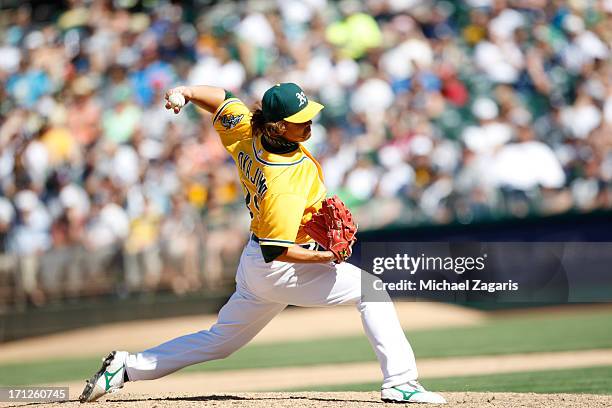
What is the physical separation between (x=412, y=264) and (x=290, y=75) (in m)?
6.15

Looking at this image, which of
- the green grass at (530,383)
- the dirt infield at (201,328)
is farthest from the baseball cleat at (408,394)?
Answer: the dirt infield at (201,328)

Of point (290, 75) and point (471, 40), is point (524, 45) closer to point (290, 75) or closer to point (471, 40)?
point (471, 40)

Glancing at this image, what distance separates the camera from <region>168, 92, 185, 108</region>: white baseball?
582cm

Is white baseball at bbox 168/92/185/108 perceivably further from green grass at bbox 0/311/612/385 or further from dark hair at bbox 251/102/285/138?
green grass at bbox 0/311/612/385

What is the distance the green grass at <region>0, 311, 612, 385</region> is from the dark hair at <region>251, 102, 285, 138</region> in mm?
4371

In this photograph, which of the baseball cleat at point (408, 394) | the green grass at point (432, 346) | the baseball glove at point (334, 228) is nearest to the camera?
the baseball glove at point (334, 228)

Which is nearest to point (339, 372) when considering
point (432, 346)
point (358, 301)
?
point (432, 346)

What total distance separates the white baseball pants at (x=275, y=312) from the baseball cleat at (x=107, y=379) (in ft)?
0.20

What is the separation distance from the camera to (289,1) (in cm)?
1544

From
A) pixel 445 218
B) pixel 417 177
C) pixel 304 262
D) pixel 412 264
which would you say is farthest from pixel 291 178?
pixel 417 177

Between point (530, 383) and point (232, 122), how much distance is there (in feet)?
10.5

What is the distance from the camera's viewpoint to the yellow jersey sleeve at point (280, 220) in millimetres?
5445
